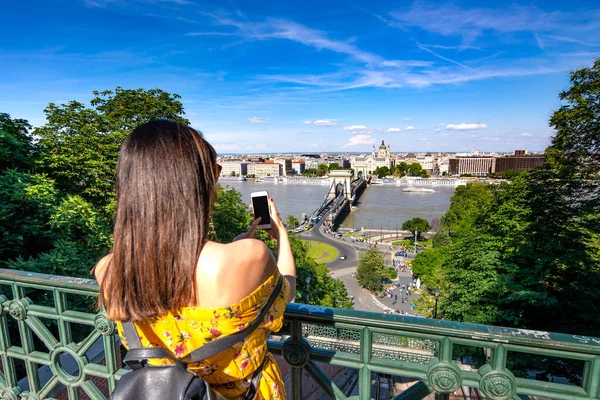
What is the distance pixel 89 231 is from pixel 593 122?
46.3 feet

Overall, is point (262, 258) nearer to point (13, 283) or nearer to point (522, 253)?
point (13, 283)

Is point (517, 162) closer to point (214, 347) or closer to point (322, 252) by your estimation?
point (322, 252)

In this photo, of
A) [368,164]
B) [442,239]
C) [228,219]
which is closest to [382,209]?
[442,239]

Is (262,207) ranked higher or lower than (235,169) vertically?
higher

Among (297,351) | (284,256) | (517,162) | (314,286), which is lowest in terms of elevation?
(314,286)

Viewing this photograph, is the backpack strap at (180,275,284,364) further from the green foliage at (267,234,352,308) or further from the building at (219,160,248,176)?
the building at (219,160,248,176)

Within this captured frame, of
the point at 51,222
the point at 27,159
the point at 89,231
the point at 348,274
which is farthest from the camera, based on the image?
the point at 348,274

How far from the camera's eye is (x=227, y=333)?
41.1 inches

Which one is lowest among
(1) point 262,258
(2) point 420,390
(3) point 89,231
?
(3) point 89,231

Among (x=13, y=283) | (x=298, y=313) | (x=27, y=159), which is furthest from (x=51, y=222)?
(x=298, y=313)

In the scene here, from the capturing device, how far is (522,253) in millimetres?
10992

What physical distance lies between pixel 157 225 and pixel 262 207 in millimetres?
528

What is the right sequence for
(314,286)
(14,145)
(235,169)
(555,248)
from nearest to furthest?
(555,248) → (14,145) → (314,286) → (235,169)

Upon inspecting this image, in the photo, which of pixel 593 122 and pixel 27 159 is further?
pixel 27 159
